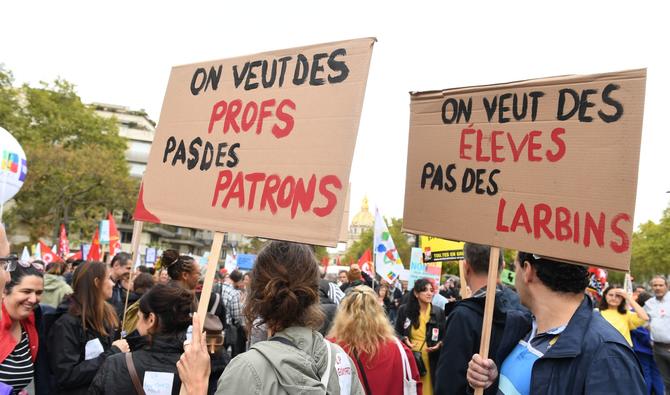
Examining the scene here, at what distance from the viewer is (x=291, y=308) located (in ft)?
7.93

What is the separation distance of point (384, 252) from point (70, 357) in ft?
33.6

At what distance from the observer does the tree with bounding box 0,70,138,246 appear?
1473 inches

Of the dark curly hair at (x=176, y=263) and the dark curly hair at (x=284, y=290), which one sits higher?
the dark curly hair at (x=284, y=290)

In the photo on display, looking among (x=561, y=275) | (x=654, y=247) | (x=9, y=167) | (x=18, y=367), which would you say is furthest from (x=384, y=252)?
(x=654, y=247)

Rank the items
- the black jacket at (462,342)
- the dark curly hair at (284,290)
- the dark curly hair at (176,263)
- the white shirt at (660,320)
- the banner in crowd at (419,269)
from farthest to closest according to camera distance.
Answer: the banner in crowd at (419,269) < the white shirt at (660,320) < the dark curly hair at (176,263) < the black jacket at (462,342) < the dark curly hair at (284,290)

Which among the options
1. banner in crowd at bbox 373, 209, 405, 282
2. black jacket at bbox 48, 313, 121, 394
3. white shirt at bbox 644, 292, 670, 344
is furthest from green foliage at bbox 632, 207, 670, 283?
black jacket at bbox 48, 313, 121, 394

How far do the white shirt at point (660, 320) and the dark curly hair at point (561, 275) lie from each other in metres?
7.23

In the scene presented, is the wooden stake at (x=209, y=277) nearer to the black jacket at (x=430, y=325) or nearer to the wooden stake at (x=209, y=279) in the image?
the wooden stake at (x=209, y=279)

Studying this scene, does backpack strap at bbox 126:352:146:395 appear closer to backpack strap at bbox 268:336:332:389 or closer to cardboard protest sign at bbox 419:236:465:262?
backpack strap at bbox 268:336:332:389

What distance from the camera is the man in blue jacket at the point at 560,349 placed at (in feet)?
7.93

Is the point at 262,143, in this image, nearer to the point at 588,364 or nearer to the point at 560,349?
the point at 560,349

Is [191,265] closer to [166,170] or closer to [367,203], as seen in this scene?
[166,170]

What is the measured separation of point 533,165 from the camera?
3117 mm

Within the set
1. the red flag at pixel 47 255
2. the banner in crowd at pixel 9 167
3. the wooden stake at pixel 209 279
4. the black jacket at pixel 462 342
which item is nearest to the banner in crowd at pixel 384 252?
the banner in crowd at pixel 9 167
